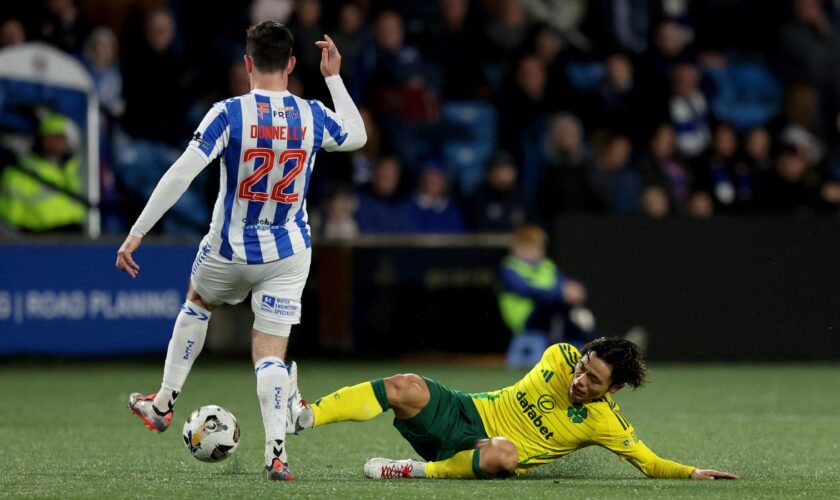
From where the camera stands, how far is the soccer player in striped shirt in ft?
20.5

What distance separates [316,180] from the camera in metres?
14.0

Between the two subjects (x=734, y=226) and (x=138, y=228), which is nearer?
(x=138, y=228)

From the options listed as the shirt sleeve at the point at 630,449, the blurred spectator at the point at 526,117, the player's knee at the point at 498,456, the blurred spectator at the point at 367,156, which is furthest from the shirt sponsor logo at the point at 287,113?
the blurred spectator at the point at 526,117

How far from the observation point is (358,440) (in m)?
8.36

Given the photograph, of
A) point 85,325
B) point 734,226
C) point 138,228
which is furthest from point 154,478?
point 734,226

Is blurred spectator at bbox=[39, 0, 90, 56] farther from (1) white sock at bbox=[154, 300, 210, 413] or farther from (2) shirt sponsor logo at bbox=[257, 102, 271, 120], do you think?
(2) shirt sponsor logo at bbox=[257, 102, 271, 120]

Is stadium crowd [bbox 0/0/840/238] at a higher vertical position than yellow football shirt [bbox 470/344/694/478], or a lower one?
higher

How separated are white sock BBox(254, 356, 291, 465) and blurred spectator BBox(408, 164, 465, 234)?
7494mm

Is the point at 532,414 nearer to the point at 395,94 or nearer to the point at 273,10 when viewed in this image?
the point at 395,94

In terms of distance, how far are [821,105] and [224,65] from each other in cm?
656

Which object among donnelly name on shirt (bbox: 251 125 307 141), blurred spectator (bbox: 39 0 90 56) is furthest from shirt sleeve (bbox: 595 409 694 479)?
blurred spectator (bbox: 39 0 90 56)

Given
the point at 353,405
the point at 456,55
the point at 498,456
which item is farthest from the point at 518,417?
the point at 456,55

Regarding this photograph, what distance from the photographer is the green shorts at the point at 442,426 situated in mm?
6559

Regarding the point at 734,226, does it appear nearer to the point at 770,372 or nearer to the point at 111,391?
the point at 770,372
